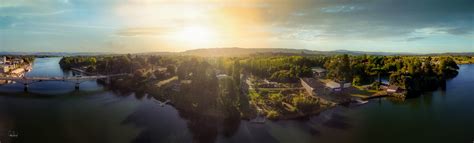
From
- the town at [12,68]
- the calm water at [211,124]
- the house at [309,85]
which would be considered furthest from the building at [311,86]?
the town at [12,68]

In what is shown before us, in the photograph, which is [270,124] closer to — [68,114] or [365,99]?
[365,99]

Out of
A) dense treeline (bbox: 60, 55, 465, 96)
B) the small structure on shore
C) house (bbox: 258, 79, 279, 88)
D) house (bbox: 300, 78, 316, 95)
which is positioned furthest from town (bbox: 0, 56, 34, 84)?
Result: the small structure on shore

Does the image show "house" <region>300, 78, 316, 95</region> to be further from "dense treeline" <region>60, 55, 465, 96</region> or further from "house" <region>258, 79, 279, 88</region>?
"dense treeline" <region>60, 55, 465, 96</region>

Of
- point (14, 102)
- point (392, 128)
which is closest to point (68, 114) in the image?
point (14, 102)

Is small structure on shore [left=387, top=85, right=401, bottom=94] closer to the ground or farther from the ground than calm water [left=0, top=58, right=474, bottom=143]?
farther from the ground

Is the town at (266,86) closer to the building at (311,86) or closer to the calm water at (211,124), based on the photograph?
the building at (311,86)

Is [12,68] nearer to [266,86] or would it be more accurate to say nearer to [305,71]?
→ [266,86]

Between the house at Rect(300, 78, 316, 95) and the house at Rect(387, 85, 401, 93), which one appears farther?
the house at Rect(387, 85, 401, 93)

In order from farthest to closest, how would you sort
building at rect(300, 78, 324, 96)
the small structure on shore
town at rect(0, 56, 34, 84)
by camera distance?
town at rect(0, 56, 34, 84) → the small structure on shore → building at rect(300, 78, 324, 96)

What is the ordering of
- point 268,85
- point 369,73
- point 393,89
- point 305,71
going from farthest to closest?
1. point 369,73
2. point 305,71
3. point 268,85
4. point 393,89

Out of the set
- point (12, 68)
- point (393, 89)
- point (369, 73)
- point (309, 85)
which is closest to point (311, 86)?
point (309, 85)
